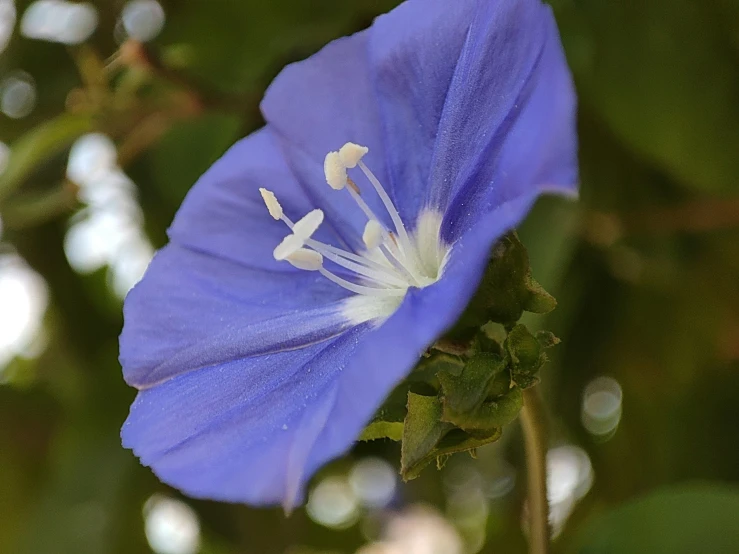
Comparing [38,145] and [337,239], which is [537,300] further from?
[38,145]

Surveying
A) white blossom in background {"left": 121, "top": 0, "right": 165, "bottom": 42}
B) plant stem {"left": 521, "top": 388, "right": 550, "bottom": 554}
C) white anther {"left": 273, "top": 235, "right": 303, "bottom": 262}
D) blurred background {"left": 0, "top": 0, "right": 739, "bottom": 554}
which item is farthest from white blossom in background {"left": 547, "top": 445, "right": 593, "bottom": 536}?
white blossom in background {"left": 121, "top": 0, "right": 165, "bottom": 42}

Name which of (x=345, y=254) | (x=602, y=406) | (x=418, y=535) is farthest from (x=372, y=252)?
(x=418, y=535)

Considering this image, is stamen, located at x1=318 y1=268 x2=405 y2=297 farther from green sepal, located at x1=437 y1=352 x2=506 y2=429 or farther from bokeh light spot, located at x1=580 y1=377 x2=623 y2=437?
bokeh light spot, located at x1=580 y1=377 x2=623 y2=437

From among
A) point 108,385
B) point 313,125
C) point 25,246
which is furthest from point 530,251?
point 25,246

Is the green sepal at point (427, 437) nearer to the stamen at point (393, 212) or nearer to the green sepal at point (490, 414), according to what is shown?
the green sepal at point (490, 414)

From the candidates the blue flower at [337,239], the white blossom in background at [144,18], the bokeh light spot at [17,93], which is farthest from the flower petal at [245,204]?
the bokeh light spot at [17,93]

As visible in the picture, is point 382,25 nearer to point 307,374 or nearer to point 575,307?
point 307,374

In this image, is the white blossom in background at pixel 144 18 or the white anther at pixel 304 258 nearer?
the white anther at pixel 304 258
